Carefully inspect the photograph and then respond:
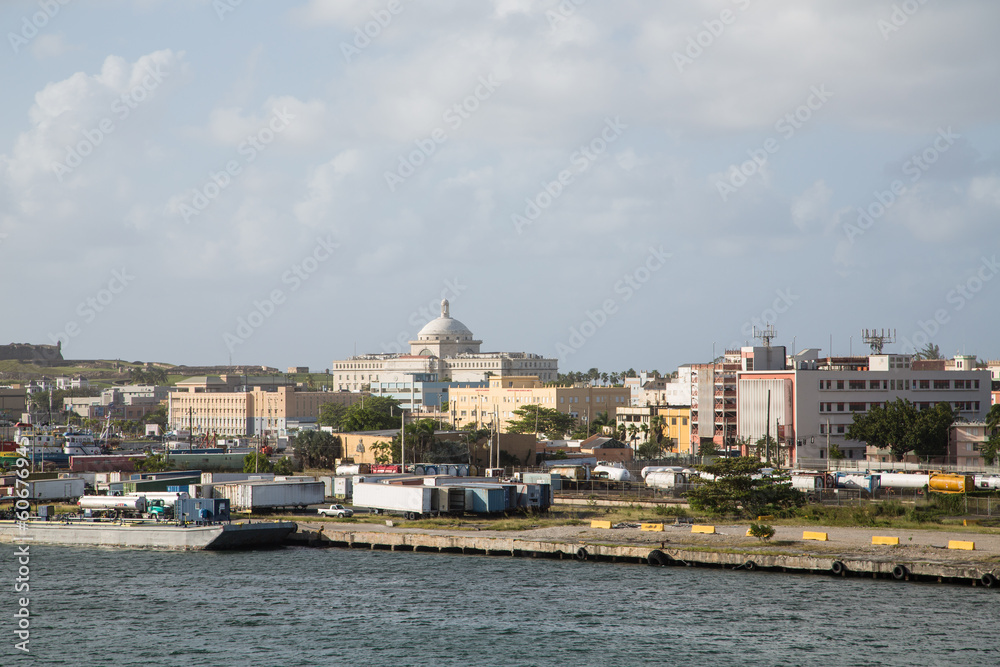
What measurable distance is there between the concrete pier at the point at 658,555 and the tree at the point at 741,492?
8765 mm

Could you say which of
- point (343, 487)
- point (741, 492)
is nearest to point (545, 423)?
point (343, 487)

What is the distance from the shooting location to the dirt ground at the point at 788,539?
3944cm

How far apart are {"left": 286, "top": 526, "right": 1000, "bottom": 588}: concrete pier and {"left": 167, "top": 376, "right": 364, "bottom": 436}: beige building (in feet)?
374

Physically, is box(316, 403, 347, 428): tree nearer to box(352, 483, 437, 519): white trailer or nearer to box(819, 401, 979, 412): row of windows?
box(819, 401, 979, 412): row of windows

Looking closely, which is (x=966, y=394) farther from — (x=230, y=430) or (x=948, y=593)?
(x=230, y=430)

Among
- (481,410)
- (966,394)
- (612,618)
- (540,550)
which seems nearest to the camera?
(612,618)

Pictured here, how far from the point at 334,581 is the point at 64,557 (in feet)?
45.9

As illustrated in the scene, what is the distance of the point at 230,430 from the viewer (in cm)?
17175

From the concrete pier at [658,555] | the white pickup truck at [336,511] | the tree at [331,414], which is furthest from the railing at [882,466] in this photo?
the tree at [331,414]

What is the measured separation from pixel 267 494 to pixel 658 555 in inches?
852

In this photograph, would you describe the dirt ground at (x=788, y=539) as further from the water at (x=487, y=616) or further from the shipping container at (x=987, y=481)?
the shipping container at (x=987, y=481)

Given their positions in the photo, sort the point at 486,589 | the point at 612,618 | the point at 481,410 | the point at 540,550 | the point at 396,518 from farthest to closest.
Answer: the point at 481,410
the point at 396,518
the point at 540,550
the point at 486,589
the point at 612,618

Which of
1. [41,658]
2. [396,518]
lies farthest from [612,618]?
[396,518]

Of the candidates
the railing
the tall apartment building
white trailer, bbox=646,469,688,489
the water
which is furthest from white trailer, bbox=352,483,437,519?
the tall apartment building
